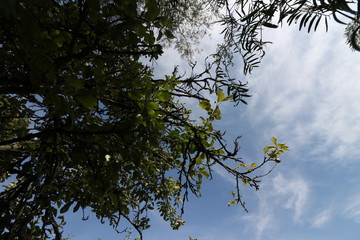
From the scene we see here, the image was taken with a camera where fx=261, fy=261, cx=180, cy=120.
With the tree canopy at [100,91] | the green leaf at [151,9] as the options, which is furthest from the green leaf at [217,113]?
the green leaf at [151,9]

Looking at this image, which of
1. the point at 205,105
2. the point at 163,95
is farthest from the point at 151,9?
the point at 205,105

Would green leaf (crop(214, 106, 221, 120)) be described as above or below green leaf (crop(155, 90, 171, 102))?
above

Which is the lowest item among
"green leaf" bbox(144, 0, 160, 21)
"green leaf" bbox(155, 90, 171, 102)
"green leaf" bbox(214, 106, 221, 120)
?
"green leaf" bbox(155, 90, 171, 102)

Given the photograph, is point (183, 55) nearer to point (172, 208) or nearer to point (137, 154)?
point (172, 208)

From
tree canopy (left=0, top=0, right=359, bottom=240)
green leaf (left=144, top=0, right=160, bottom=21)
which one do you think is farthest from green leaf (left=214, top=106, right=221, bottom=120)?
green leaf (left=144, top=0, right=160, bottom=21)

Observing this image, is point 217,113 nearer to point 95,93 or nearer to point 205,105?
point 205,105

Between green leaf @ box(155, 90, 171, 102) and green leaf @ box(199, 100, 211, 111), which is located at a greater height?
green leaf @ box(199, 100, 211, 111)

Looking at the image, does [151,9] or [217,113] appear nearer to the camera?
[151,9]

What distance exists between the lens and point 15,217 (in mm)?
2900

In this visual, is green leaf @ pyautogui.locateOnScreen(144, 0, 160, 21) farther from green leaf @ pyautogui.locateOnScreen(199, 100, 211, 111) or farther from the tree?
green leaf @ pyautogui.locateOnScreen(199, 100, 211, 111)

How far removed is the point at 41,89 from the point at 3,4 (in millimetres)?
946

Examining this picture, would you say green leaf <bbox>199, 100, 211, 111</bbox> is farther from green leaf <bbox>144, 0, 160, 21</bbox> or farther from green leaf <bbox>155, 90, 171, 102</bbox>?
green leaf <bbox>144, 0, 160, 21</bbox>

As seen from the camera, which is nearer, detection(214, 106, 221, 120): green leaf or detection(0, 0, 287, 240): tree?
detection(0, 0, 287, 240): tree

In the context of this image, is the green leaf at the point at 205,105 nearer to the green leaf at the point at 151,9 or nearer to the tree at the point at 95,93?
the tree at the point at 95,93
